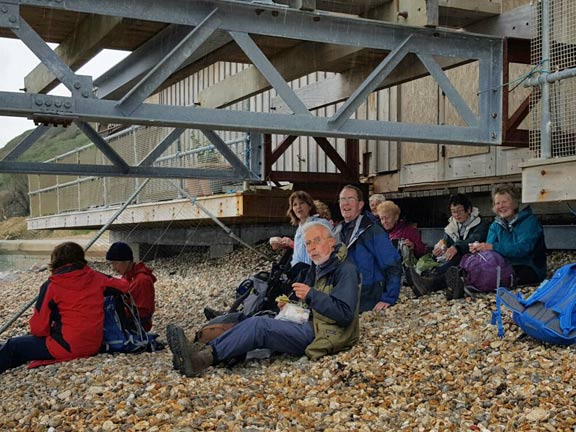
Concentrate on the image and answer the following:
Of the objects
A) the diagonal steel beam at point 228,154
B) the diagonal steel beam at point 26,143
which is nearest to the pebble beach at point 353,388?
the diagonal steel beam at point 26,143

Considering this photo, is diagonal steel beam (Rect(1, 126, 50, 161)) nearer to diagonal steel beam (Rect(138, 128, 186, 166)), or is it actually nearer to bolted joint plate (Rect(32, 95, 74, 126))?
diagonal steel beam (Rect(138, 128, 186, 166))

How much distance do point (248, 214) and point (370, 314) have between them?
197 inches

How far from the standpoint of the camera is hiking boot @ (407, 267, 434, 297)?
8.28m

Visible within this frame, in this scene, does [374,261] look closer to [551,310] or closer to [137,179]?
[551,310]

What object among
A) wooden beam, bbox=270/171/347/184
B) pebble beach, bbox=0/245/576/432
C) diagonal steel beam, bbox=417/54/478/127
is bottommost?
pebble beach, bbox=0/245/576/432

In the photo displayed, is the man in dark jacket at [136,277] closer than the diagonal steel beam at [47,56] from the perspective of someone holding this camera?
No

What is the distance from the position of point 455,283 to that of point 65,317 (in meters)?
3.66

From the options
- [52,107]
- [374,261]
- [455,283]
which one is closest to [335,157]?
[374,261]

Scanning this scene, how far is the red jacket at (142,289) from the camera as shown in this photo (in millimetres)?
7812

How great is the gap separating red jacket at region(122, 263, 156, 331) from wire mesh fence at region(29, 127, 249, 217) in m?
2.71

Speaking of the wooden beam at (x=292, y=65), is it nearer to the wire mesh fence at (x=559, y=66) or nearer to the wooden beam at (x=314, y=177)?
the wire mesh fence at (x=559, y=66)

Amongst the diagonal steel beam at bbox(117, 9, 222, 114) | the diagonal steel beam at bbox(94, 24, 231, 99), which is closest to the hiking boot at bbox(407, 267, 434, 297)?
the diagonal steel beam at bbox(94, 24, 231, 99)

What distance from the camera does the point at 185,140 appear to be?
48.0ft

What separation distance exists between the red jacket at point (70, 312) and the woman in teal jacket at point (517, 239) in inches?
Result: 139
